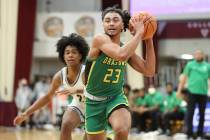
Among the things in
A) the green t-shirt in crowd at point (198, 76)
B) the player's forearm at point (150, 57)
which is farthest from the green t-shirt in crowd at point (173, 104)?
the player's forearm at point (150, 57)

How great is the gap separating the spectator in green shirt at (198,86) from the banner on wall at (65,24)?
31.2 feet

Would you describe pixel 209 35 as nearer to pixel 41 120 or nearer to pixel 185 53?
pixel 185 53

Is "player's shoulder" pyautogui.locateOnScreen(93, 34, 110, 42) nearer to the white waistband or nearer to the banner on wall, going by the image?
the white waistband

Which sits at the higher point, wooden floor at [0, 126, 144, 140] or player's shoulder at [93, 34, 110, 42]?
player's shoulder at [93, 34, 110, 42]

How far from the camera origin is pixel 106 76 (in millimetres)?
4766

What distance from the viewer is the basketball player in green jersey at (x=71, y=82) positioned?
5645 mm

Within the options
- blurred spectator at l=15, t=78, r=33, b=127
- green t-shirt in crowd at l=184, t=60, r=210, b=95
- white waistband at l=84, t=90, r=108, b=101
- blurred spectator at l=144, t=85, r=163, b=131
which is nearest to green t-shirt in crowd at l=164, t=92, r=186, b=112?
blurred spectator at l=144, t=85, r=163, b=131

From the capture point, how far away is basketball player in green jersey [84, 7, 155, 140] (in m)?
4.64

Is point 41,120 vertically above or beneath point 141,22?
beneath

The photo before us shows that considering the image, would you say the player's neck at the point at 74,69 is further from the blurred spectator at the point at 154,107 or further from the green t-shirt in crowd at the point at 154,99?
the green t-shirt in crowd at the point at 154,99

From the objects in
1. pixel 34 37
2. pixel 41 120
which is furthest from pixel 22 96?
pixel 34 37

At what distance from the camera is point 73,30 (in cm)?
1992

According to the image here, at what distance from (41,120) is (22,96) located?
1176 millimetres

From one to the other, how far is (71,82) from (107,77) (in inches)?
46.1
